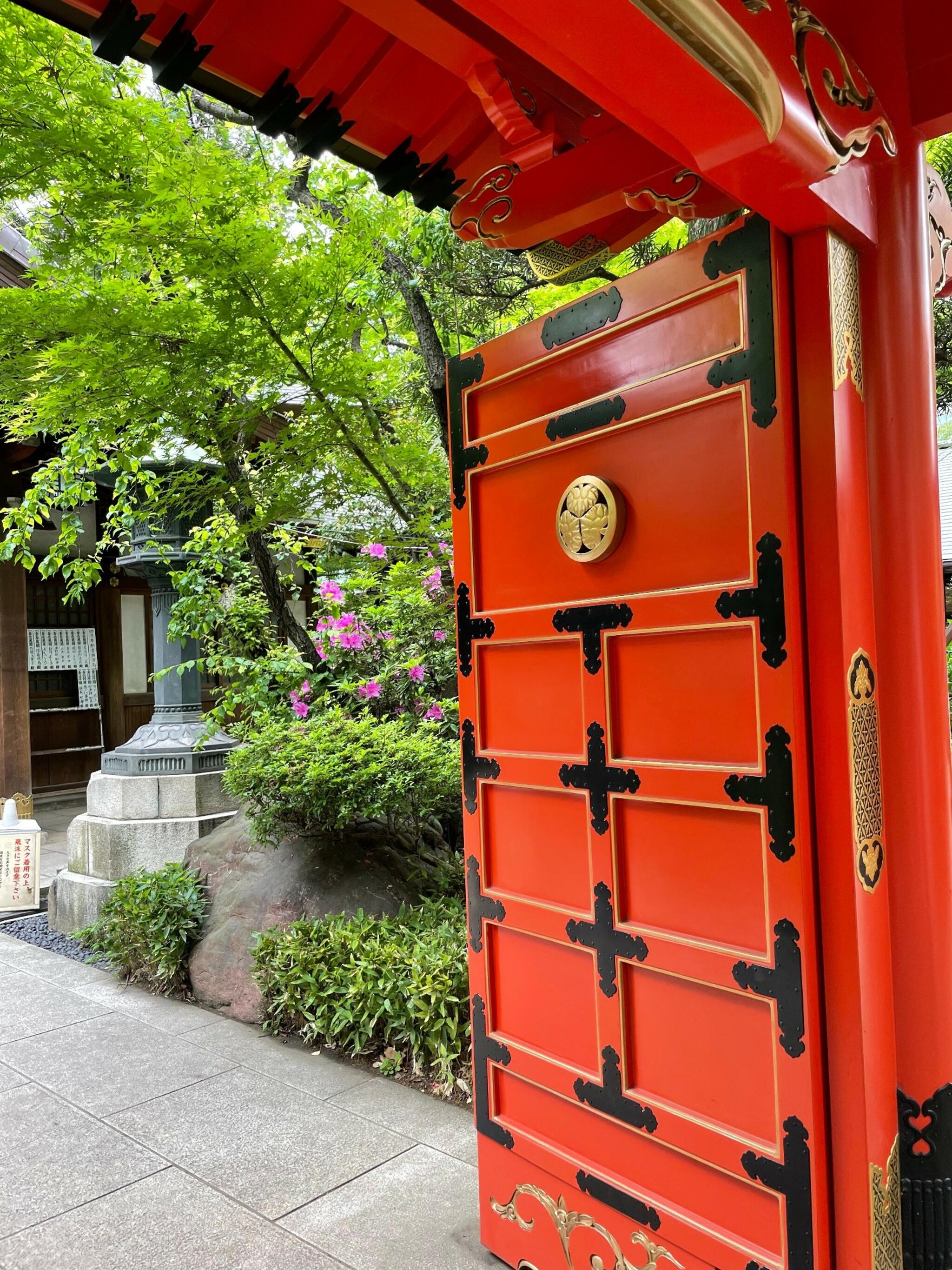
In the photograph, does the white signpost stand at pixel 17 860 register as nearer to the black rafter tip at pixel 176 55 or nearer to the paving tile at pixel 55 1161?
the paving tile at pixel 55 1161

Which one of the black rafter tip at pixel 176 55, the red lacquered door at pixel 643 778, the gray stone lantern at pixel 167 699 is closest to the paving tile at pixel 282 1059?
the red lacquered door at pixel 643 778

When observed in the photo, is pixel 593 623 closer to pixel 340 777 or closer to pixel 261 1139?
pixel 261 1139

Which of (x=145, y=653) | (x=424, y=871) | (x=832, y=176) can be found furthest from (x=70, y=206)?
(x=145, y=653)

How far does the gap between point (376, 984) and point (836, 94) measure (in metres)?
3.66

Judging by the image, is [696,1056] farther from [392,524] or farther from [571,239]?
[392,524]

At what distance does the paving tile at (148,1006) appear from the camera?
181 inches

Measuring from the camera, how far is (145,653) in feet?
38.9

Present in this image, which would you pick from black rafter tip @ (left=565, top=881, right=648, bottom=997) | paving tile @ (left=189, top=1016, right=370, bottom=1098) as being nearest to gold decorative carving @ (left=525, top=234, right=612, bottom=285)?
black rafter tip @ (left=565, top=881, right=648, bottom=997)

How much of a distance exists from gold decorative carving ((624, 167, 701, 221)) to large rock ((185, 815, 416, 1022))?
3.76 metres

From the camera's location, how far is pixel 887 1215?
1.96 metres

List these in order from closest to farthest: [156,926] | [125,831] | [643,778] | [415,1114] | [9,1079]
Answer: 1. [643,778]
2. [415,1114]
3. [9,1079]
4. [156,926]
5. [125,831]

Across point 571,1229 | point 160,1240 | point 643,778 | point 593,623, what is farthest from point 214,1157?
point 593,623

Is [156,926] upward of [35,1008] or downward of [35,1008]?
upward

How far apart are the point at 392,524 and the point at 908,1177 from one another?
14.5 feet
